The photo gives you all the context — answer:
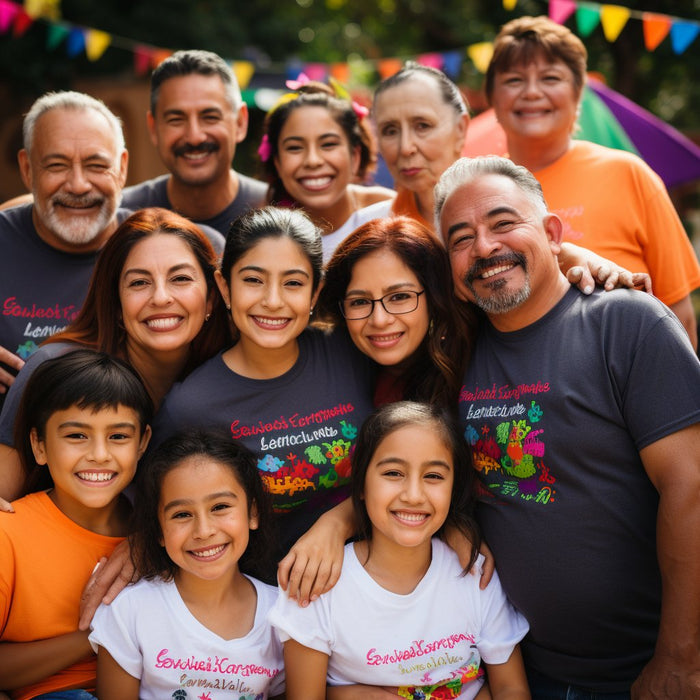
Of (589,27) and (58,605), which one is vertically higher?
(589,27)

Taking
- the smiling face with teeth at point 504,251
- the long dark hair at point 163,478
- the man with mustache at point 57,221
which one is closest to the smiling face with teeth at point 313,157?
the man with mustache at point 57,221

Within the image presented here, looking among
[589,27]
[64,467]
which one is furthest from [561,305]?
[589,27]

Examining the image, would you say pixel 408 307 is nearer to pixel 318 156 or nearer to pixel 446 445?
pixel 446 445

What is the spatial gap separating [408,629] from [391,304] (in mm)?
1174

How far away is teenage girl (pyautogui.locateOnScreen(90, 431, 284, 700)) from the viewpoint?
8.72 feet

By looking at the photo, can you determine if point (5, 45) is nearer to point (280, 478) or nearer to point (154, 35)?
point (154, 35)

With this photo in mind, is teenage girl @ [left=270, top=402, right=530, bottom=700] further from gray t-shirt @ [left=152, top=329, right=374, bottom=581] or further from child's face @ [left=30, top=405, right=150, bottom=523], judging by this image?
child's face @ [left=30, top=405, right=150, bottom=523]

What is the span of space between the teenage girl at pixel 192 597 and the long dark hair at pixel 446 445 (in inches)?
14.4

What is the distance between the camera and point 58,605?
275 cm

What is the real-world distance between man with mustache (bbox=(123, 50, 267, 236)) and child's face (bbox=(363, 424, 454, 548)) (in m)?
2.20

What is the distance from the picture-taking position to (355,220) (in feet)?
14.4

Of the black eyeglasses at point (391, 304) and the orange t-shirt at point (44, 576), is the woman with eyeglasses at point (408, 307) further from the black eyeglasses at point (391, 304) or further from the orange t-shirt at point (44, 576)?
the orange t-shirt at point (44, 576)

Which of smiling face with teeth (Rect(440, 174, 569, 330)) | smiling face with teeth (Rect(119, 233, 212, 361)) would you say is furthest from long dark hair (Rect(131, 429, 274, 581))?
smiling face with teeth (Rect(440, 174, 569, 330))

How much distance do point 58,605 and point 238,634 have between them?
63 cm
